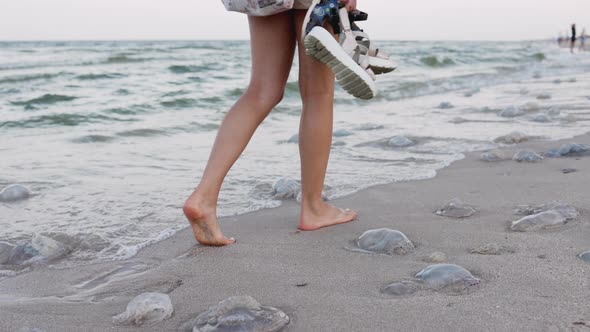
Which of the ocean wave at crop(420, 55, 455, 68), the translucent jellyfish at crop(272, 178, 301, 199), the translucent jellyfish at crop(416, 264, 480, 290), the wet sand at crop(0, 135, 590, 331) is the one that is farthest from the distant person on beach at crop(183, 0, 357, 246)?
the ocean wave at crop(420, 55, 455, 68)

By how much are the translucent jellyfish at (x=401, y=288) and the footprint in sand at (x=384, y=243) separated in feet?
1.25

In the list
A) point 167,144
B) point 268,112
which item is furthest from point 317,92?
point 167,144

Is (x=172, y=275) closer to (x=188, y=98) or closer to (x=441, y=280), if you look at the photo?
(x=441, y=280)

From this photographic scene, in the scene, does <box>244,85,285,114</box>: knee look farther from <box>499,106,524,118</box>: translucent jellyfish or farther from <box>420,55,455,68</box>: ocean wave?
<box>420,55,455,68</box>: ocean wave

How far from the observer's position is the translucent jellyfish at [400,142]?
15.7ft

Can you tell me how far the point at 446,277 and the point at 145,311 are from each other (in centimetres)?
84

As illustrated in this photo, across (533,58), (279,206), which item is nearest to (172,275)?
(279,206)

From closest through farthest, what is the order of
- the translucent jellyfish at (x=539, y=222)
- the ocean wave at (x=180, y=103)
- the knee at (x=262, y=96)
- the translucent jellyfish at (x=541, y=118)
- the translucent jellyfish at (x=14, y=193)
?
the translucent jellyfish at (x=539, y=222)
the knee at (x=262, y=96)
the translucent jellyfish at (x=14, y=193)
the translucent jellyfish at (x=541, y=118)
the ocean wave at (x=180, y=103)

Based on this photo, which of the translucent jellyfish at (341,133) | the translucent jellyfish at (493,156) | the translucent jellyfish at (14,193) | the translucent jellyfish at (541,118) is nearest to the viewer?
the translucent jellyfish at (14,193)

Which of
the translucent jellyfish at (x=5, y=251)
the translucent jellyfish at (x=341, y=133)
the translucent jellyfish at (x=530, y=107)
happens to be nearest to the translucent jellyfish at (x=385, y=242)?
the translucent jellyfish at (x=5, y=251)

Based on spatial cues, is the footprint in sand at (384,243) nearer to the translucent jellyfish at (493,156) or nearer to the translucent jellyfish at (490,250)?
the translucent jellyfish at (490,250)

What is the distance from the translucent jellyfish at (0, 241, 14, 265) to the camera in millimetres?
2434

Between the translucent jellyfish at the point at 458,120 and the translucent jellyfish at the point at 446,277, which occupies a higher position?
the translucent jellyfish at the point at 446,277

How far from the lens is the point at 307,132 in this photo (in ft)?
8.63
